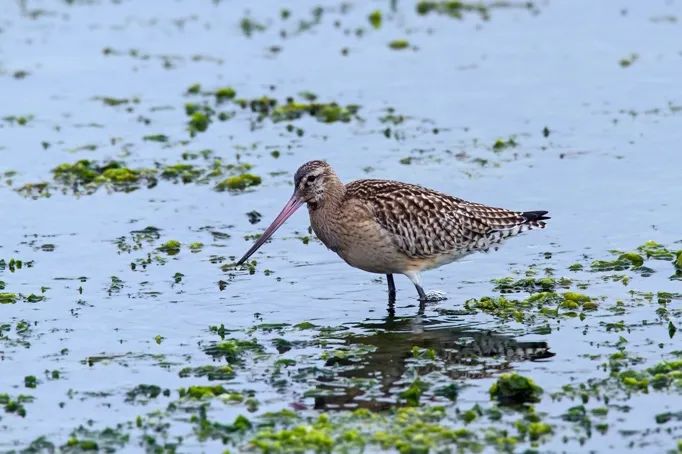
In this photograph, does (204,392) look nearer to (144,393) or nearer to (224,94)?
(144,393)

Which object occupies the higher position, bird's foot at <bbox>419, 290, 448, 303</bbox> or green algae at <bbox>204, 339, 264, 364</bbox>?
bird's foot at <bbox>419, 290, 448, 303</bbox>

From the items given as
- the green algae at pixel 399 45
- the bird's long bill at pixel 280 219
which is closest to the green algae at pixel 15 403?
the bird's long bill at pixel 280 219

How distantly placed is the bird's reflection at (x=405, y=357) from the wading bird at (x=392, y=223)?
656mm

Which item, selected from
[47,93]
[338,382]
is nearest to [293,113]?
[47,93]

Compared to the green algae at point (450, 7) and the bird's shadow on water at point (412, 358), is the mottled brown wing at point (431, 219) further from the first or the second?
the green algae at point (450, 7)

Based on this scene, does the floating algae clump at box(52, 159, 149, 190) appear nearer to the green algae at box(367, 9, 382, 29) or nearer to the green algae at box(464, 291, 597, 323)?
the green algae at box(464, 291, 597, 323)

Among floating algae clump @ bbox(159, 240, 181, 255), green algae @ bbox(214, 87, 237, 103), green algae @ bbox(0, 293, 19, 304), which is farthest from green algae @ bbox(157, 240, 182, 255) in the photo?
green algae @ bbox(214, 87, 237, 103)

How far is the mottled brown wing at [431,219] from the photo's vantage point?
42.5 ft

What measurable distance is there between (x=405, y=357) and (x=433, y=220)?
201 cm

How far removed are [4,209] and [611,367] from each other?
7645mm

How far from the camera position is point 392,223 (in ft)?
42.5

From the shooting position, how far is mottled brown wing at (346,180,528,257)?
12969mm

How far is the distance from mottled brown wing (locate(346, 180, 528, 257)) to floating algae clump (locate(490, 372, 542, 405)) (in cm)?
288

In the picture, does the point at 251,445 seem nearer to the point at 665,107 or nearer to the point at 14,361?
the point at 14,361
